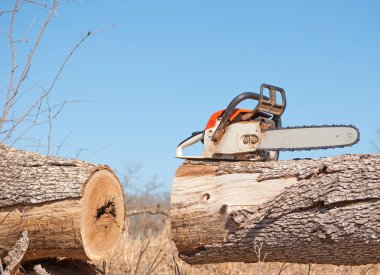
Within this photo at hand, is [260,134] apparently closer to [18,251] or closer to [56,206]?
[56,206]

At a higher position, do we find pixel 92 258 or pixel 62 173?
pixel 62 173

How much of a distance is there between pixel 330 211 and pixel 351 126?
64cm

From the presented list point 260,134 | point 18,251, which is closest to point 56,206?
point 18,251

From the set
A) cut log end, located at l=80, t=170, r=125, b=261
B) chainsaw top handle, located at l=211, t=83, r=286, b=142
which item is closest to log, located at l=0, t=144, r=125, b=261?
cut log end, located at l=80, t=170, r=125, b=261

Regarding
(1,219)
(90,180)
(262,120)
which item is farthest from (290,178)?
(1,219)

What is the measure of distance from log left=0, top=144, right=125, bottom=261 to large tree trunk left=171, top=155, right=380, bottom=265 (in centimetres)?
67

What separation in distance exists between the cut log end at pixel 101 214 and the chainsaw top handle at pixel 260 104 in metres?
0.98

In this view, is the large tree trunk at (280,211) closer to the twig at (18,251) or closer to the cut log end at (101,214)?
the cut log end at (101,214)

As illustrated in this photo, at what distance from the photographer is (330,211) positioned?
3611 mm

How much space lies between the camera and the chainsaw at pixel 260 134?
396 cm

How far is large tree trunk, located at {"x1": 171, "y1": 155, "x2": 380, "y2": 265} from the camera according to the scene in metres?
3.57

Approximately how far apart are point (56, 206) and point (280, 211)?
1.70 m

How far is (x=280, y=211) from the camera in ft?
12.6

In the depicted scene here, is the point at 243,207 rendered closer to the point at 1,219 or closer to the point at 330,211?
the point at 330,211
